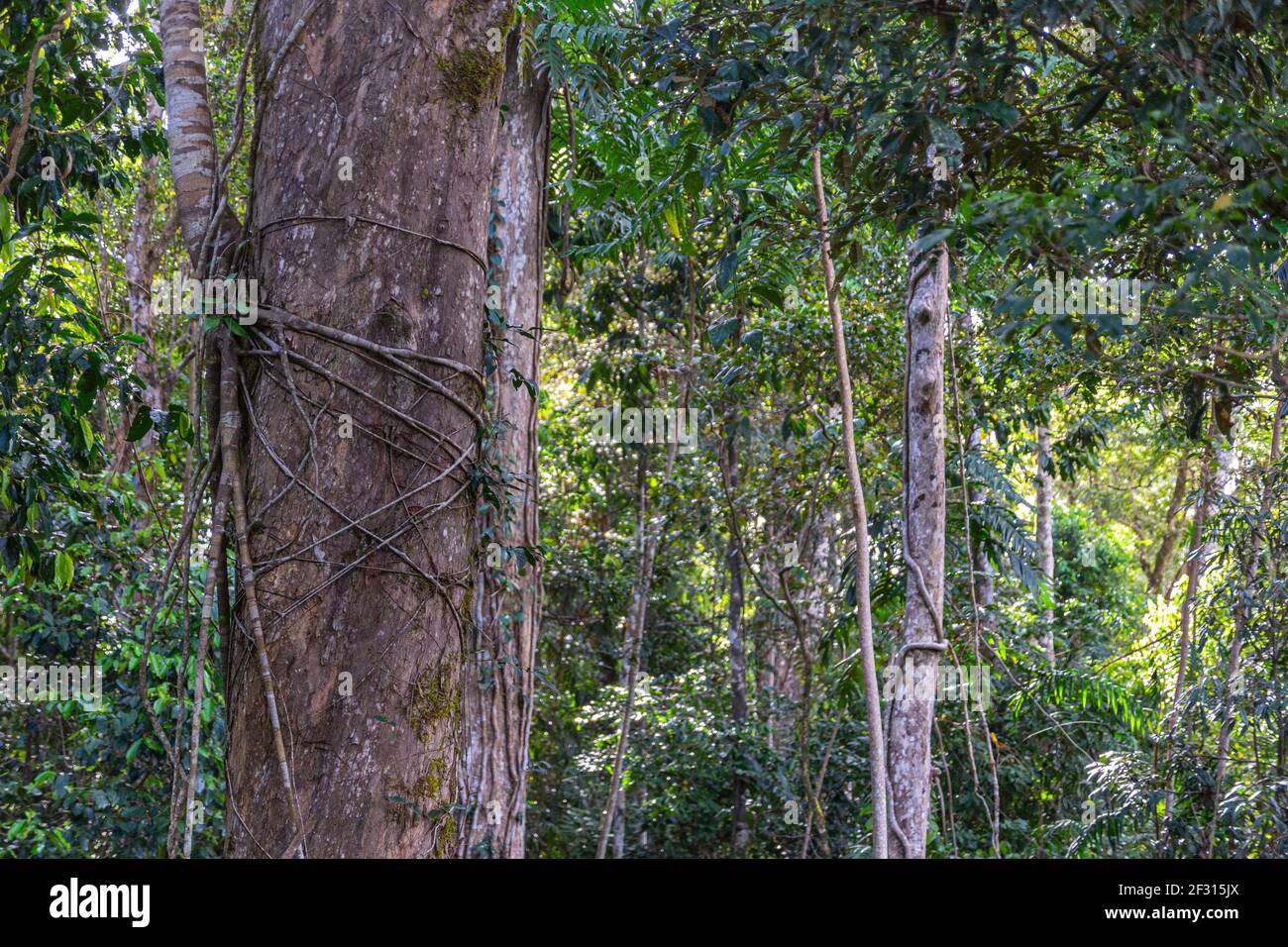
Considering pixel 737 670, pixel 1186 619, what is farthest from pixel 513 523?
pixel 737 670

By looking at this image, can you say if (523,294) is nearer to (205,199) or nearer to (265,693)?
(205,199)

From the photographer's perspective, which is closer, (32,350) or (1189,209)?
(1189,209)

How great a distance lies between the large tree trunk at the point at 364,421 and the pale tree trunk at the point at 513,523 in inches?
37.0

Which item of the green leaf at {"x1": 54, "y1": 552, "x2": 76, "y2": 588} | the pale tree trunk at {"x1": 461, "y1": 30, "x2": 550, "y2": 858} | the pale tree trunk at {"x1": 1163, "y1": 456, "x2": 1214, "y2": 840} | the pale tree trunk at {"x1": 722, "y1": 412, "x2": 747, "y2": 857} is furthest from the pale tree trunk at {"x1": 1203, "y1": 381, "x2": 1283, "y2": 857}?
the green leaf at {"x1": 54, "y1": 552, "x2": 76, "y2": 588}

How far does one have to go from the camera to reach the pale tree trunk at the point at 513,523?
11.0 feet

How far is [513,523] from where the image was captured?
364 centimetres

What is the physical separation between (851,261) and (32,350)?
9.07 feet

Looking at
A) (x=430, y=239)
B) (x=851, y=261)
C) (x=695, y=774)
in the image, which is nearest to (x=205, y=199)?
(x=430, y=239)

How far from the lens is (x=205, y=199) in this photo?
2113 mm

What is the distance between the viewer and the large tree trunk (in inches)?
71.1

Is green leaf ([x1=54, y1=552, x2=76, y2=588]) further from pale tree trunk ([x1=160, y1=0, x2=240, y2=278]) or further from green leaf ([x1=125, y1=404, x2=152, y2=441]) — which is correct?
pale tree trunk ([x1=160, y1=0, x2=240, y2=278])

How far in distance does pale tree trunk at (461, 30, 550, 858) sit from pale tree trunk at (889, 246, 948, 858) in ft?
5.09

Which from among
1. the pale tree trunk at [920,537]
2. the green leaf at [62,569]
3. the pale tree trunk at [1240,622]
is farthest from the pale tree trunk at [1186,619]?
the green leaf at [62,569]
